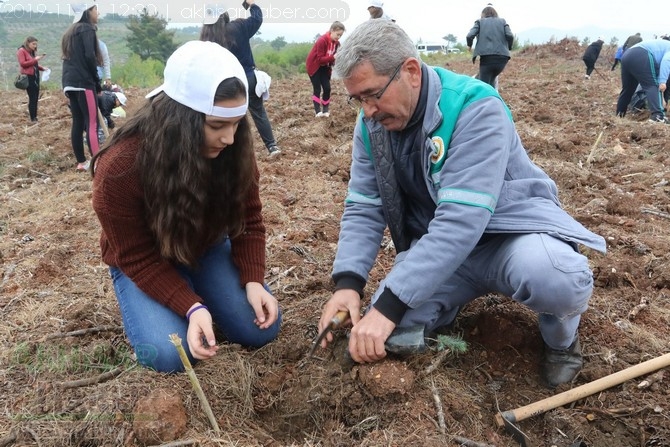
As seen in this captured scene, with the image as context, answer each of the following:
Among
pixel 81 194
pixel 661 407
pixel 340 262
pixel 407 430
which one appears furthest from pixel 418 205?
pixel 81 194

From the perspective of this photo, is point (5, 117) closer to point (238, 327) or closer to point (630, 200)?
point (238, 327)

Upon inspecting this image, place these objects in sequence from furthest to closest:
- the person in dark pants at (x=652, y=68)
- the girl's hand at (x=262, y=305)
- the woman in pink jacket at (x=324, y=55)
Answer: the woman in pink jacket at (x=324, y=55) → the person in dark pants at (x=652, y=68) → the girl's hand at (x=262, y=305)

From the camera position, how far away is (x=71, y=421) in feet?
5.60

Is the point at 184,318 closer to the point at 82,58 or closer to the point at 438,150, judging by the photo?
the point at 438,150

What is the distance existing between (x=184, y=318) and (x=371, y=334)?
0.86m

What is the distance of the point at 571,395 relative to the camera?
5.78 ft

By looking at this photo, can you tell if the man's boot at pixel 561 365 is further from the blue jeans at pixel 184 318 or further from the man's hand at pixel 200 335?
the man's hand at pixel 200 335

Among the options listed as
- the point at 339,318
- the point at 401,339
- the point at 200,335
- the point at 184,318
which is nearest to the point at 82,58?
the point at 184,318

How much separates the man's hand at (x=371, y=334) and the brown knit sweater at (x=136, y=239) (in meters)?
0.68

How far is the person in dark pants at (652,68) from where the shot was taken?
6730 millimetres

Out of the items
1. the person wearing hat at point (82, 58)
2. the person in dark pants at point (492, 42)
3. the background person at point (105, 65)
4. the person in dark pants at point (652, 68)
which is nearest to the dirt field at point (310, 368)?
the person wearing hat at point (82, 58)

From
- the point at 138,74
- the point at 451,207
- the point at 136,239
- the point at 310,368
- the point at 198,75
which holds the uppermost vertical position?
the point at 198,75

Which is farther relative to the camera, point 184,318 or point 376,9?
point 376,9

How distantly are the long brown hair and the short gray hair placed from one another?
1.28 feet
